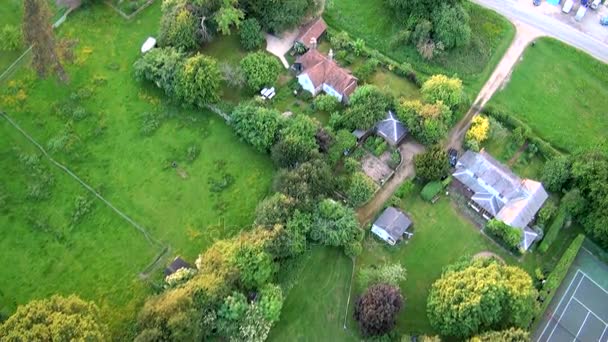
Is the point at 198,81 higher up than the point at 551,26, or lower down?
lower down

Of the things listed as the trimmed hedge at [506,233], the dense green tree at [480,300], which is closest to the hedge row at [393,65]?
the trimmed hedge at [506,233]

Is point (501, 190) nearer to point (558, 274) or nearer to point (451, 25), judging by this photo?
point (558, 274)

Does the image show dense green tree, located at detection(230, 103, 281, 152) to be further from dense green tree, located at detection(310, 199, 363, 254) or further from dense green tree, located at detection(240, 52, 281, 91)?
dense green tree, located at detection(310, 199, 363, 254)

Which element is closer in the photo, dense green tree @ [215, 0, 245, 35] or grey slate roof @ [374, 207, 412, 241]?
grey slate roof @ [374, 207, 412, 241]

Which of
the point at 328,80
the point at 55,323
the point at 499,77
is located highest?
the point at 499,77

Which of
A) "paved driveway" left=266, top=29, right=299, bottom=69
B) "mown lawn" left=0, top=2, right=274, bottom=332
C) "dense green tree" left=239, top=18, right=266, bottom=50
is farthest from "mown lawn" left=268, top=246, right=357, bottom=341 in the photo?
"dense green tree" left=239, top=18, right=266, bottom=50

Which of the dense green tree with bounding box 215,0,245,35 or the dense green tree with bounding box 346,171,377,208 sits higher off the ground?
the dense green tree with bounding box 215,0,245,35

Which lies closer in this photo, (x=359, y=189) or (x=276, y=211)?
(x=276, y=211)

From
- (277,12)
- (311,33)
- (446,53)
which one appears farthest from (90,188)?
(446,53)
